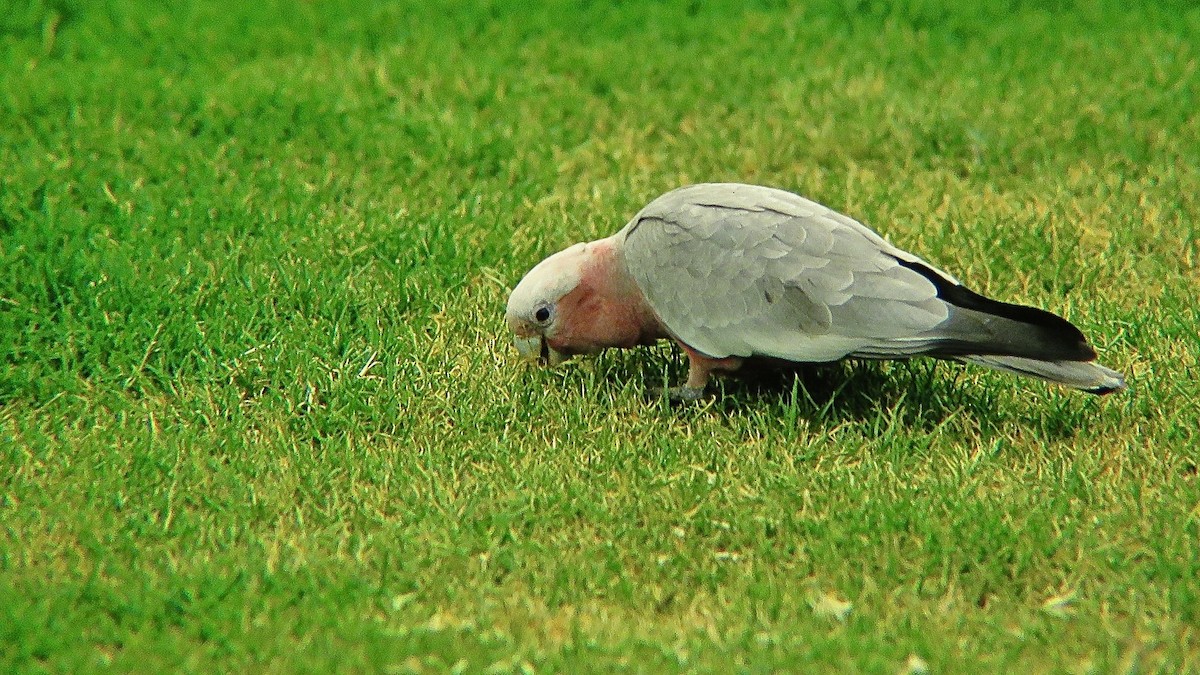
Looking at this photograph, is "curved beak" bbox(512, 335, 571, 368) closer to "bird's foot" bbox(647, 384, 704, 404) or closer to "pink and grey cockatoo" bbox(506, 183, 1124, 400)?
"pink and grey cockatoo" bbox(506, 183, 1124, 400)

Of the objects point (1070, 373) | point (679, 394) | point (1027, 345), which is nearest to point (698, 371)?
point (679, 394)

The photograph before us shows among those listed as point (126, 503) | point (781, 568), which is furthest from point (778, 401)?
point (126, 503)

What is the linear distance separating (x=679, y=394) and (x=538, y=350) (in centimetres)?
51

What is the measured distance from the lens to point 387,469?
3914 mm

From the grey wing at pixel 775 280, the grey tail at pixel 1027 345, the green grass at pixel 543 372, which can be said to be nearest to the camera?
the green grass at pixel 543 372

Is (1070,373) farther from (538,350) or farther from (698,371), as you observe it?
(538,350)

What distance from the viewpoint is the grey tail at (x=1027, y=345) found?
12.2ft

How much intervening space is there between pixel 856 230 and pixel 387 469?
65.0 inches

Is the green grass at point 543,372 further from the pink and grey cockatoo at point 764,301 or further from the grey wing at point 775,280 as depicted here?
the grey wing at point 775,280

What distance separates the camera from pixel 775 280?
3918 millimetres

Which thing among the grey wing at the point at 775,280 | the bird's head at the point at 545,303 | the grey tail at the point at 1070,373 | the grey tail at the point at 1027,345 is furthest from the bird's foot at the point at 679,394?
the grey tail at the point at 1070,373

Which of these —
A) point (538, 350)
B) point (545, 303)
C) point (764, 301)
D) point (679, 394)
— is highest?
point (764, 301)

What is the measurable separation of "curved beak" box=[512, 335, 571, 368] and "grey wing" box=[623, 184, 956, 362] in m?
0.42

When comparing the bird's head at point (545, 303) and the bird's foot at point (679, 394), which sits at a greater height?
the bird's head at point (545, 303)
